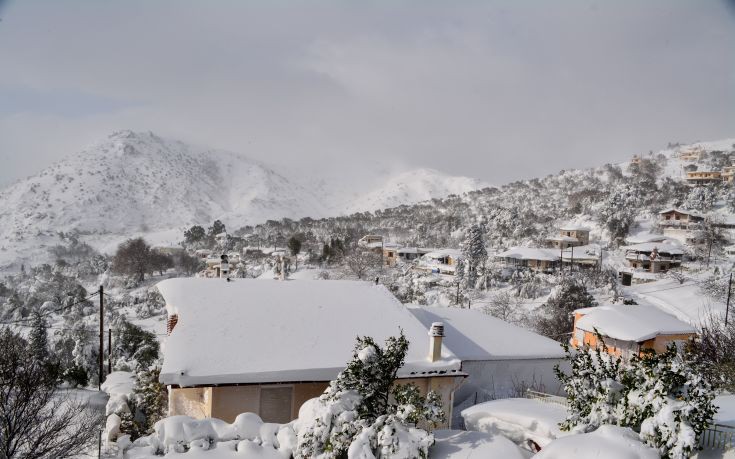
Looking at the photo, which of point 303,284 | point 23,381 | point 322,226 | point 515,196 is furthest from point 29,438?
point 515,196

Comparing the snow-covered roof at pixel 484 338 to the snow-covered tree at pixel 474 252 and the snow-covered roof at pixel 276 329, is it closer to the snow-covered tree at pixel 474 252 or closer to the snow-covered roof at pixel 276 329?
the snow-covered roof at pixel 276 329

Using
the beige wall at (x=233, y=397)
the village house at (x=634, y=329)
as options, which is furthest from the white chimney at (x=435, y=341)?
the village house at (x=634, y=329)

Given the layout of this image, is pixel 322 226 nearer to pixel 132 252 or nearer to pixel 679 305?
pixel 132 252

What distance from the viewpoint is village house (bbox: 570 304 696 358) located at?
19.7m

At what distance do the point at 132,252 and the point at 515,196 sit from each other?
88513 millimetres

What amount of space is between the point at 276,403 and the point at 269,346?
4.30ft

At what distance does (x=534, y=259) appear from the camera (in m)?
51.7

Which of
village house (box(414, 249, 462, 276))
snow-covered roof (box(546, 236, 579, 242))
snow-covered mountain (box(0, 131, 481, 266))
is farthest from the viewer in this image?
snow-covered mountain (box(0, 131, 481, 266))

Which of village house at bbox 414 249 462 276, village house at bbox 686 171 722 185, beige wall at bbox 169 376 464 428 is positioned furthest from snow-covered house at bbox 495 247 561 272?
village house at bbox 686 171 722 185

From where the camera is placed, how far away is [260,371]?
965cm

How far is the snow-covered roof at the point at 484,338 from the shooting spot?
566 inches

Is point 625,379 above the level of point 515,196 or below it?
below

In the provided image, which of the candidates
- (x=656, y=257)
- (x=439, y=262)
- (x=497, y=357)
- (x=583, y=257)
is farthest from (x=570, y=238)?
(x=497, y=357)

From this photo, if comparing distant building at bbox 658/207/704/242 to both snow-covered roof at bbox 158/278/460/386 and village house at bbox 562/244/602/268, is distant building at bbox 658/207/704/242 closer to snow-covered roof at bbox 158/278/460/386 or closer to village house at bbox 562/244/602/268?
village house at bbox 562/244/602/268
